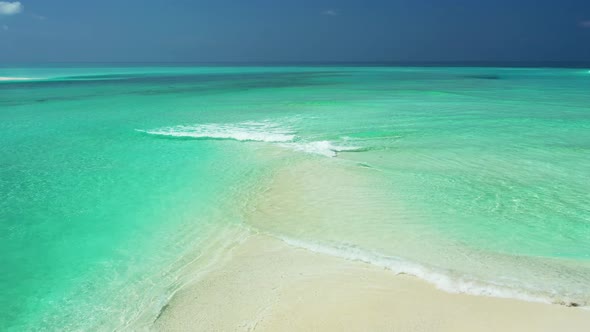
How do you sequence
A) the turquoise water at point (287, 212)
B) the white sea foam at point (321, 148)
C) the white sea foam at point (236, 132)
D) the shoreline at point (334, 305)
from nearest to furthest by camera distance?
the shoreline at point (334, 305), the turquoise water at point (287, 212), the white sea foam at point (321, 148), the white sea foam at point (236, 132)

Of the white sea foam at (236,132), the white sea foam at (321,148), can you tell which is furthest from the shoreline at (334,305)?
the white sea foam at (236,132)

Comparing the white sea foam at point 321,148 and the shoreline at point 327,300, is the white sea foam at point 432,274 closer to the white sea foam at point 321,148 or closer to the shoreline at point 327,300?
the shoreline at point 327,300

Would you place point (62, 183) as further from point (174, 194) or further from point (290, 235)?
point (290, 235)

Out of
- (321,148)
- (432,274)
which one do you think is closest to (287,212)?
(432,274)

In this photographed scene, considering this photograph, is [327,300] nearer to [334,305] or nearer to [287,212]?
[334,305]

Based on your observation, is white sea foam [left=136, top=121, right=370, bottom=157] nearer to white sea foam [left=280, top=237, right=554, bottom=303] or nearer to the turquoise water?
the turquoise water
